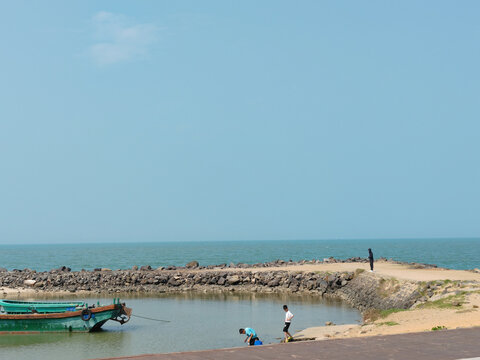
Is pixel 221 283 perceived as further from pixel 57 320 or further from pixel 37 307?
pixel 57 320

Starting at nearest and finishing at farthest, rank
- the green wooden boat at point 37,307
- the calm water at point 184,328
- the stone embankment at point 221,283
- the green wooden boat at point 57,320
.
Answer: the calm water at point 184,328 < the green wooden boat at point 57,320 < the green wooden boat at point 37,307 < the stone embankment at point 221,283

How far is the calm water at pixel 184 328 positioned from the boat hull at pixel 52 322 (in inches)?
19.9

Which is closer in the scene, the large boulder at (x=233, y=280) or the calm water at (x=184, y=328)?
the calm water at (x=184, y=328)

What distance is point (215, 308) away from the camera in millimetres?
44219

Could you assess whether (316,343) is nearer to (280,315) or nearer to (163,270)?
(280,315)

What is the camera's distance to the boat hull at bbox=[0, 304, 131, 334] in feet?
113

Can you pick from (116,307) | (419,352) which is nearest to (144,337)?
(116,307)

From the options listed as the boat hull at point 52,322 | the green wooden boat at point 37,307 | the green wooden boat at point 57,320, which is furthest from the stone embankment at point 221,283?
the green wooden boat at point 37,307

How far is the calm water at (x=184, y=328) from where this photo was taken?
2917 centimetres

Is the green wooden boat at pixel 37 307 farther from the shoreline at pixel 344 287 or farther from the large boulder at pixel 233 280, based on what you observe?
the large boulder at pixel 233 280

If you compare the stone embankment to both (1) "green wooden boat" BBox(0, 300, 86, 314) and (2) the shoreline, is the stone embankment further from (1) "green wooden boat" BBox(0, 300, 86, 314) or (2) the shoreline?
(1) "green wooden boat" BBox(0, 300, 86, 314)

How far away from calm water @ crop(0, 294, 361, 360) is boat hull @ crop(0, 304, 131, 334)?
→ 19.9 inches

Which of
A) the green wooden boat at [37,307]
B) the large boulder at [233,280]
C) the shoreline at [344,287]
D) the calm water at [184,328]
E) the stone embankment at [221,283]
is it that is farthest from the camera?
the large boulder at [233,280]

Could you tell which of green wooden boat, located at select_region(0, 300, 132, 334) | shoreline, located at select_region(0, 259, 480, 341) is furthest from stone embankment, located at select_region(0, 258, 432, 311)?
green wooden boat, located at select_region(0, 300, 132, 334)
